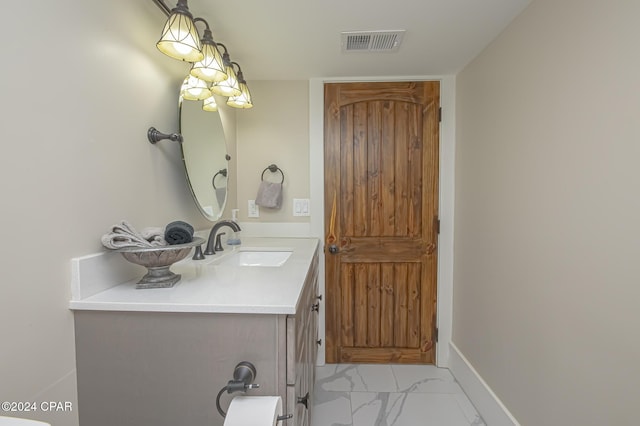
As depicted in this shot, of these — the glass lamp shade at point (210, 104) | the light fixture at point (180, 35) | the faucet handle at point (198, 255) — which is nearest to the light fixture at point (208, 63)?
the light fixture at point (180, 35)

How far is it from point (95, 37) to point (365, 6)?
1074mm

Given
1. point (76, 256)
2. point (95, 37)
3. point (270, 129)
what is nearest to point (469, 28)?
point (270, 129)

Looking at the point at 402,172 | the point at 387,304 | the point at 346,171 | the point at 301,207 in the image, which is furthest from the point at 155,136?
the point at 387,304

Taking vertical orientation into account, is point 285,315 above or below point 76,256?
below

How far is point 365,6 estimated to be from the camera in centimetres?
129

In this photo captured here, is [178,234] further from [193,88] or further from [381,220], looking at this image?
[381,220]

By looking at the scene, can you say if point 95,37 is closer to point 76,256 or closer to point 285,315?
point 76,256

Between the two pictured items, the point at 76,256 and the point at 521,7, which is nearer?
the point at 76,256

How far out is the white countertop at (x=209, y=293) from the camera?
0.78 meters

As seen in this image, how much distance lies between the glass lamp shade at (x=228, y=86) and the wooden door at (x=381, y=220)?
80 centimetres

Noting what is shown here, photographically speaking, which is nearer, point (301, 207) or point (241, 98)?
point (241, 98)

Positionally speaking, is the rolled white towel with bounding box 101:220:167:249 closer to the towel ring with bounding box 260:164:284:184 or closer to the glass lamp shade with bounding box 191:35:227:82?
the glass lamp shade with bounding box 191:35:227:82

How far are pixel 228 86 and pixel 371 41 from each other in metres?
0.83

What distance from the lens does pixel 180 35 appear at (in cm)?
102
